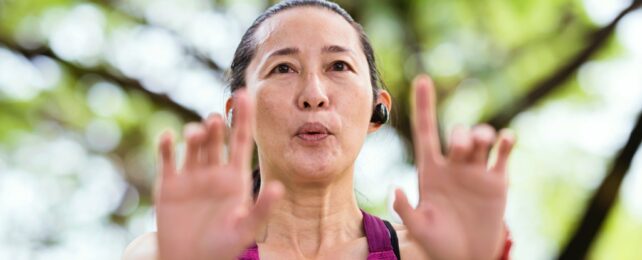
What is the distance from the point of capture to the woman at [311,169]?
4.91 ft

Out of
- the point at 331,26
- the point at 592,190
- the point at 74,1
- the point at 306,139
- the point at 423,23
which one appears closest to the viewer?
the point at 306,139

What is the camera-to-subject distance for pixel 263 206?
1.45 metres

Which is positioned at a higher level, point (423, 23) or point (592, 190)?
point (423, 23)

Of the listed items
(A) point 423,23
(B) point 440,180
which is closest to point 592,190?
(A) point 423,23

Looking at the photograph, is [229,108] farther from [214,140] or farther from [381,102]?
[214,140]

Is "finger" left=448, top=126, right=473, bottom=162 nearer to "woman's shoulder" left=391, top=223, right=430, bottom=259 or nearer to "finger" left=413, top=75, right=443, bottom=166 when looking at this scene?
"finger" left=413, top=75, right=443, bottom=166

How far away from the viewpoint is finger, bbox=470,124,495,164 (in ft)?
4.84

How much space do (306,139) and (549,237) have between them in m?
3.80

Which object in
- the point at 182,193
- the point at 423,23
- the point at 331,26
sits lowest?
the point at 182,193

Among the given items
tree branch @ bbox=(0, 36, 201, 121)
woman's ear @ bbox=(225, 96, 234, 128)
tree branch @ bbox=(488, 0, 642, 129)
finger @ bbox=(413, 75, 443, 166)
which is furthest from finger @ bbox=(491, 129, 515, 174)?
tree branch @ bbox=(0, 36, 201, 121)

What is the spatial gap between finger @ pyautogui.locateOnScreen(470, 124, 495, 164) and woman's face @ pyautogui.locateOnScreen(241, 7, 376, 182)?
0.46 meters

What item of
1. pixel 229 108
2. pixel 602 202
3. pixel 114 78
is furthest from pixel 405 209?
pixel 114 78

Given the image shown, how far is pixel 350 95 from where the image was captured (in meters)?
1.97

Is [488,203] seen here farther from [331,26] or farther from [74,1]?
[74,1]
